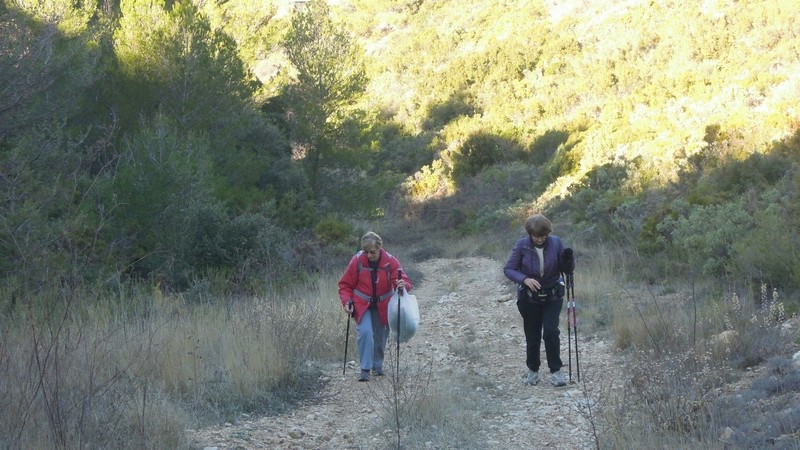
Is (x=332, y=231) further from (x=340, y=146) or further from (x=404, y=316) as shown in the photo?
(x=404, y=316)

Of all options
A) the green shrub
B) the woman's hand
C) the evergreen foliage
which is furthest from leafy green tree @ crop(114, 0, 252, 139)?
the woman's hand

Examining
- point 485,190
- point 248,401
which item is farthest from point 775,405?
point 485,190

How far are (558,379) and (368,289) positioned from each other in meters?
2.06

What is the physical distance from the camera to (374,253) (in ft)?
26.9

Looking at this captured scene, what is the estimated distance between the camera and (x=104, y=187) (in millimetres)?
15195

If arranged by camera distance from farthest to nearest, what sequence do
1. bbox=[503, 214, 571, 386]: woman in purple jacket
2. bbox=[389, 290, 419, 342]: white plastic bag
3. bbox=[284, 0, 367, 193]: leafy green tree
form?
bbox=[284, 0, 367, 193]: leafy green tree → bbox=[389, 290, 419, 342]: white plastic bag → bbox=[503, 214, 571, 386]: woman in purple jacket

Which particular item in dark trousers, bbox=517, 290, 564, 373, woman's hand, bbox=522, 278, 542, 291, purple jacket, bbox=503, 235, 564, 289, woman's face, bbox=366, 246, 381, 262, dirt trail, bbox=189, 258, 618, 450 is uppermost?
woman's face, bbox=366, 246, 381, 262

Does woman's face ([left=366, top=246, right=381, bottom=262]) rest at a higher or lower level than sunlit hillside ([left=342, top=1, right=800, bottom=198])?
lower

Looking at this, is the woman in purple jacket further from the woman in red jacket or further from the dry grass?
the dry grass

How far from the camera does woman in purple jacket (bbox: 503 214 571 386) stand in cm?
771

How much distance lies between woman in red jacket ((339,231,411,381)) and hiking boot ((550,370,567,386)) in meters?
1.66

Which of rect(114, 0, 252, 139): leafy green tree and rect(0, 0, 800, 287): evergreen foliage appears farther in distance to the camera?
rect(114, 0, 252, 139): leafy green tree

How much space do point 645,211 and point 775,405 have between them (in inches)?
488

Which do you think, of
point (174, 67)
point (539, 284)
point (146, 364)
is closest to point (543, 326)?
point (539, 284)
